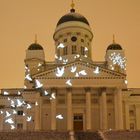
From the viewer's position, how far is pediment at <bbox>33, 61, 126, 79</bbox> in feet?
161

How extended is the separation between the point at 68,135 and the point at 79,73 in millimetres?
15109

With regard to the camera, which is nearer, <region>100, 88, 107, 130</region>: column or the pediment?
<region>100, 88, 107, 130</region>: column

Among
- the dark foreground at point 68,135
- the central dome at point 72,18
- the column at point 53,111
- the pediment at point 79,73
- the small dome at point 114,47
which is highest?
the central dome at point 72,18

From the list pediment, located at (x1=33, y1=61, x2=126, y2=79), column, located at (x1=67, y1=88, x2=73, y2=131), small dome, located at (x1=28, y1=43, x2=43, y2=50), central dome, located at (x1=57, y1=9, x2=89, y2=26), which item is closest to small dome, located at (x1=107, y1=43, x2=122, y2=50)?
central dome, located at (x1=57, y1=9, x2=89, y2=26)

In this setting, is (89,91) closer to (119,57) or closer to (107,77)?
(107,77)

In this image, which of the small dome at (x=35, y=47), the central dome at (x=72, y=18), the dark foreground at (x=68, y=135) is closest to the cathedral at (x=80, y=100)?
the small dome at (x=35, y=47)

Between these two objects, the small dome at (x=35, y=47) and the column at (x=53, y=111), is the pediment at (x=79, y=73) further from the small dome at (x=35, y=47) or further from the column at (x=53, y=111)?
the small dome at (x=35, y=47)

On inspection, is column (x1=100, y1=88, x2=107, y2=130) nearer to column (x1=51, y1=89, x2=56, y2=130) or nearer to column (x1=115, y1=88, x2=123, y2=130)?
column (x1=115, y1=88, x2=123, y2=130)

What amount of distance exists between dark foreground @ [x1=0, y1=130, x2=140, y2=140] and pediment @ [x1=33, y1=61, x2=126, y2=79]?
13.7 m

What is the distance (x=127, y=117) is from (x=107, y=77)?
6.15m

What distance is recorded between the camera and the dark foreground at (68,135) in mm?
34281

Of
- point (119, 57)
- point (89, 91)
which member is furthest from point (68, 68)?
point (119, 57)

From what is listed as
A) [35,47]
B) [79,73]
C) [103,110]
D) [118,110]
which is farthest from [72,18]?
[118,110]

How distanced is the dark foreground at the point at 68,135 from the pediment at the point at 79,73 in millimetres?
13736
